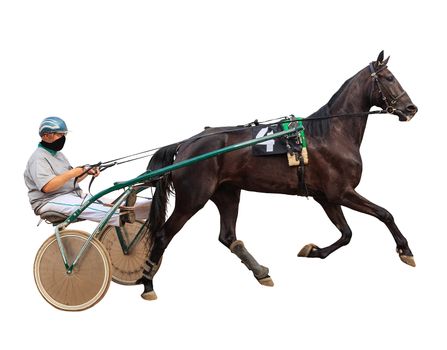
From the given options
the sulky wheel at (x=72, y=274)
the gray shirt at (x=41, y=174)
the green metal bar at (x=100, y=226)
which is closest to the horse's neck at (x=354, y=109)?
the green metal bar at (x=100, y=226)

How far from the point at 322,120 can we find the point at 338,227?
4.25ft

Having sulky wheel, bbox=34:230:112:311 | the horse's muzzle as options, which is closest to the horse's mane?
the horse's muzzle

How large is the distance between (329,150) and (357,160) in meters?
0.33

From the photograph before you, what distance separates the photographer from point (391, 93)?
822 centimetres

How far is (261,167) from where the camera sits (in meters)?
8.34

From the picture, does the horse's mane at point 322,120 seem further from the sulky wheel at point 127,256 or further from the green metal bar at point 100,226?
the sulky wheel at point 127,256

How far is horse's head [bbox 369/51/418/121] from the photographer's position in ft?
27.0

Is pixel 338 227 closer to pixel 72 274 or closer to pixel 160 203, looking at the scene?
pixel 160 203

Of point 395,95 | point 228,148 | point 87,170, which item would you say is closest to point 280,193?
point 228,148

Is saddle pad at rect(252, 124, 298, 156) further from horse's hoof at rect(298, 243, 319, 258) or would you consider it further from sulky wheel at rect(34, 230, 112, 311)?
sulky wheel at rect(34, 230, 112, 311)

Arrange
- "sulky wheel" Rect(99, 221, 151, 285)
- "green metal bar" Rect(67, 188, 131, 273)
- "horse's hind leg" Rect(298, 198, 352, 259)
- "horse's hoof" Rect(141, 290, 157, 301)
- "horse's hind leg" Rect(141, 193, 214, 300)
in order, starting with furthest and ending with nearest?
"sulky wheel" Rect(99, 221, 151, 285), "horse's hind leg" Rect(298, 198, 352, 259), "horse's hoof" Rect(141, 290, 157, 301), "horse's hind leg" Rect(141, 193, 214, 300), "green metal bar" Rect(67, 188, 131, 273)

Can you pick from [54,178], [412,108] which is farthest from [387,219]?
[54,178]

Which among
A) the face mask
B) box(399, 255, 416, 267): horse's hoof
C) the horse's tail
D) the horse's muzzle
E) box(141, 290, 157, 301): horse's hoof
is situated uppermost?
the horse's muzzle

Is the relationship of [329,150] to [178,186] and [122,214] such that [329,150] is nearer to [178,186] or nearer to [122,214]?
[178,186]
